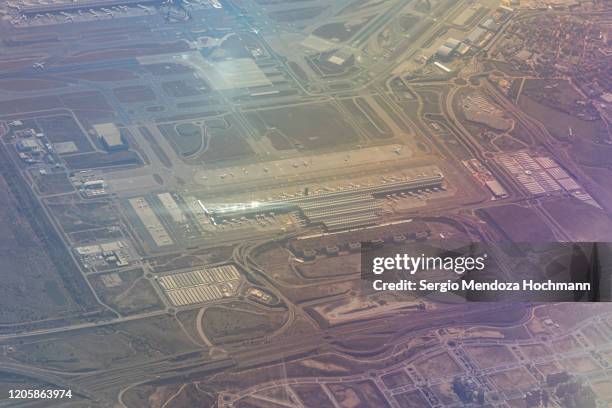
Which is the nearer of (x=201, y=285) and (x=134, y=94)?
(x=201, y=285)

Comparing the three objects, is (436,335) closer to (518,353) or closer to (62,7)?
(518,353)

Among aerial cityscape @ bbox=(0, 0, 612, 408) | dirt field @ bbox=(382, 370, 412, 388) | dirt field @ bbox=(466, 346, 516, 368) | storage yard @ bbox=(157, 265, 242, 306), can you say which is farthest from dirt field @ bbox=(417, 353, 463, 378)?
storage yard @ bbox=(157, 265, 242, 306)

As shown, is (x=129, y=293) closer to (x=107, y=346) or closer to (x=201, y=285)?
(x=201, y=285)

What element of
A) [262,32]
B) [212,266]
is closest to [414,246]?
[212,266]

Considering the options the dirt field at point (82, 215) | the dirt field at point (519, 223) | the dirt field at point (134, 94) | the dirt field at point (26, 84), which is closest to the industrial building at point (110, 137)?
the dirt field at point (134, 94)

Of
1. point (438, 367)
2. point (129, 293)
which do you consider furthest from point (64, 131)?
point (438, 367)
